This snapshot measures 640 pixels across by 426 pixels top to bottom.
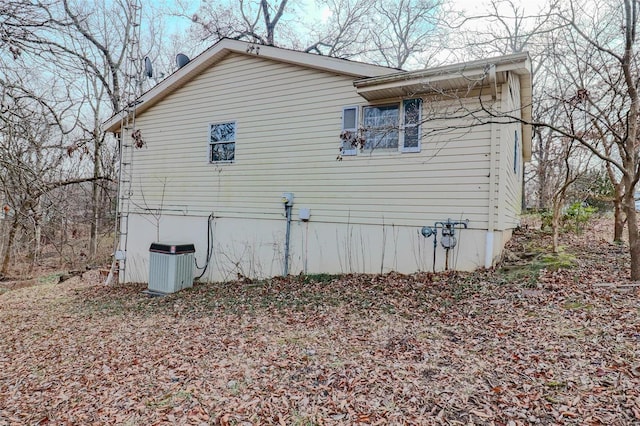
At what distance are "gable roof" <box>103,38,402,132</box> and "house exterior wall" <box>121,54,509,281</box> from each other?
0.20 meters

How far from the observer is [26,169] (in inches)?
181

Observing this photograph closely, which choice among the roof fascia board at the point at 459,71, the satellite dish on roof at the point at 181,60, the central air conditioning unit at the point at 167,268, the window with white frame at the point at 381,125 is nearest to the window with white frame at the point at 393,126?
the window with white frame at the point at 381,125

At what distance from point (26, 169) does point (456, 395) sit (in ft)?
18.0

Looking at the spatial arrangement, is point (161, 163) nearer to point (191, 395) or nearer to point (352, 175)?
point (352, 175)

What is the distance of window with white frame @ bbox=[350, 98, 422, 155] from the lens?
268 inches

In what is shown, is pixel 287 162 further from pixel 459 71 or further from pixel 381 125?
pixel 459 71

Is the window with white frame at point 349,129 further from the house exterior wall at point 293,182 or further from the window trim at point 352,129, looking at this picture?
the house exterior wall at point 293,182

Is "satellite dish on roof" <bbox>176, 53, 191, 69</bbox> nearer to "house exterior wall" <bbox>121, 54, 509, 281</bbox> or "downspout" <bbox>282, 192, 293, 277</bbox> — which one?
"house exterior wall" <bbox>121, 54, 509, 281</bbox>

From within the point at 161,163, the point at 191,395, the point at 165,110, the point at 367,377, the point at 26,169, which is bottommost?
the point at 191,395

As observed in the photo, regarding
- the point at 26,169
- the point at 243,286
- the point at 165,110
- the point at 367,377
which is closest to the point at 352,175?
the point at 243,286

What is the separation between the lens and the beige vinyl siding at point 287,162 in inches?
255

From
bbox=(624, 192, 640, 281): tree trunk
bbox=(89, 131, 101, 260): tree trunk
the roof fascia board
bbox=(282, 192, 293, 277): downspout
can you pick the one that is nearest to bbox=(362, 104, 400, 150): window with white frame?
the roof fascia board

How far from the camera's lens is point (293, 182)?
7926 mm

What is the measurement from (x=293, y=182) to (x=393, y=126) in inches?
96.2
